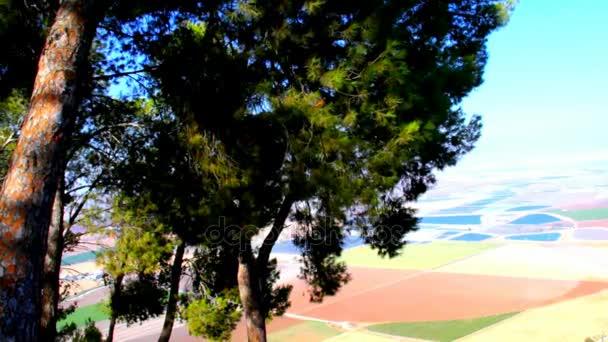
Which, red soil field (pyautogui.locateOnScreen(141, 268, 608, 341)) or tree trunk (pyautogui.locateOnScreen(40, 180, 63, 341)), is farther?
red soil field (pyautogui.locateOnScreen(141, 268, 608, 341))

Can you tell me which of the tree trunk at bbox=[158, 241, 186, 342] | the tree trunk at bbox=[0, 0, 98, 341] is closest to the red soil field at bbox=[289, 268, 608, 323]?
the tree trunk at bbox=[158, 241, 186, 342]

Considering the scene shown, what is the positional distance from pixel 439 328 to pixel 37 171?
84.1ft

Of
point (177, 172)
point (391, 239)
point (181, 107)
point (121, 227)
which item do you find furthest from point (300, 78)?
point (121, 227)

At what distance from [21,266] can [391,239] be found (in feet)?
21.2

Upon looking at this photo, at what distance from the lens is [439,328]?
81.9 feet

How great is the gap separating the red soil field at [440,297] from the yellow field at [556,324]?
1991 mm

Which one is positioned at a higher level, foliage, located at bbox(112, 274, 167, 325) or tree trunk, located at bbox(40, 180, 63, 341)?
tree trunk, located at bbox(40, 180, 63, 341)

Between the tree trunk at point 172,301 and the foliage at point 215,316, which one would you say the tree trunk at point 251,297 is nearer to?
the foliage at point 215,316

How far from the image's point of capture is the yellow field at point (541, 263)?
36594mm

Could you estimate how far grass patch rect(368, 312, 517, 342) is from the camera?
2367cm

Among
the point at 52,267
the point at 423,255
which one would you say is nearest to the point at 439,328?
the point at 52,267

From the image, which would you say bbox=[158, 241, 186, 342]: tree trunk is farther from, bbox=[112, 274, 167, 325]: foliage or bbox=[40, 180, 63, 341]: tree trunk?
bbox=[40, 180, 63, 341]: tree trunk

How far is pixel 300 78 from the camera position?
596 cm

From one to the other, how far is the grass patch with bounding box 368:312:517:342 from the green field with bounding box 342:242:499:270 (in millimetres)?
18835
